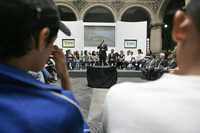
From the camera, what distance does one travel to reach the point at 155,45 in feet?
98.0

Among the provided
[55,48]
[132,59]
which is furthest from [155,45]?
[55,48]

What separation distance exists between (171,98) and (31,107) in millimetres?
352

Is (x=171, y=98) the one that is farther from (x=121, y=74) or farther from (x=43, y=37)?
(x=121, y=74)

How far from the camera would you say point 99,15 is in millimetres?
31859

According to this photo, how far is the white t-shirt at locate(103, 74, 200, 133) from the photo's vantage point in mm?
1052

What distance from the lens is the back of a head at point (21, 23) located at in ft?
3.89

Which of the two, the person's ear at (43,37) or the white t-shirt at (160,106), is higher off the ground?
the person's ear at (43,37)

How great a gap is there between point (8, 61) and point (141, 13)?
3075 cm

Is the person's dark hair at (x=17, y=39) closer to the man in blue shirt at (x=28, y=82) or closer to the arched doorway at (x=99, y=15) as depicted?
the man in blue shirt at (x=28, y=82)

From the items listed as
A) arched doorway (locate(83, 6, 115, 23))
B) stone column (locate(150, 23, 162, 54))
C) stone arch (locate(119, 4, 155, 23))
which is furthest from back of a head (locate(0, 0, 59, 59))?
arched doorway (locate(83, 6, 115, 23))

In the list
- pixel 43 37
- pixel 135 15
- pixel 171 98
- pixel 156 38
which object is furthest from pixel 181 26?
pixel 135 15

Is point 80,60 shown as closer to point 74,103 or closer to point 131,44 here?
point 131,44

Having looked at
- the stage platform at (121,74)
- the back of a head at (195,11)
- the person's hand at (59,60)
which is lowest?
the stage platform at (121,74)

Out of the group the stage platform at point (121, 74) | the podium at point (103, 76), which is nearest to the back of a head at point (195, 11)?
the podium at point (103, 76)
